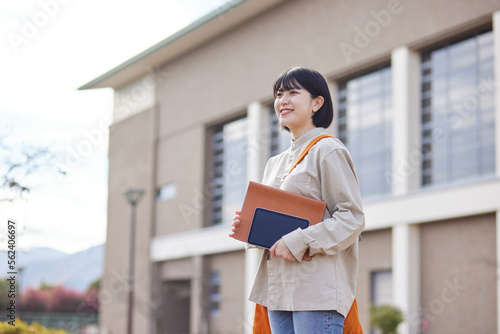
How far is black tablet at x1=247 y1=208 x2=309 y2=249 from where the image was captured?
2717 millimetres

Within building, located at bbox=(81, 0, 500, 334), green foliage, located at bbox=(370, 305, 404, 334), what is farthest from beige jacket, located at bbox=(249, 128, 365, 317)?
green foliage, located at bbox=(370, 305, 404, 334)

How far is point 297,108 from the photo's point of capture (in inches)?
114

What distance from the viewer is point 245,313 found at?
22750mm

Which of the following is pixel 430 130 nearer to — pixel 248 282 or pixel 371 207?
pixel 371 207

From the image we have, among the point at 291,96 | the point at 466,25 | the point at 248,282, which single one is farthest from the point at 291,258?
the point at 248,282

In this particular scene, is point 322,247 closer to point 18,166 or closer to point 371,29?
point 18,166

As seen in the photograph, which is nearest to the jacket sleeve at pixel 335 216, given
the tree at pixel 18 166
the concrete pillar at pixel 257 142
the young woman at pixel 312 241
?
the young woman at pixel 312 241

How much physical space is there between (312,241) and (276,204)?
0.72 ft

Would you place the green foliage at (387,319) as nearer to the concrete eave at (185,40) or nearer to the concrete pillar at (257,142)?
the concrete pillar at (257,142)

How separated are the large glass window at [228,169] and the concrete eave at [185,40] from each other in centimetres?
329

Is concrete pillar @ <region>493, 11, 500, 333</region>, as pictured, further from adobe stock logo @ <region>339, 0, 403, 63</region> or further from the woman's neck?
the woman's neck

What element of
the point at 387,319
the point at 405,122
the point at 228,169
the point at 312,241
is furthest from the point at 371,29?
the point at 312,241

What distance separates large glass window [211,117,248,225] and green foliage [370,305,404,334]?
8.91 metres

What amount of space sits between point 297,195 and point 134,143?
90.7 ft
